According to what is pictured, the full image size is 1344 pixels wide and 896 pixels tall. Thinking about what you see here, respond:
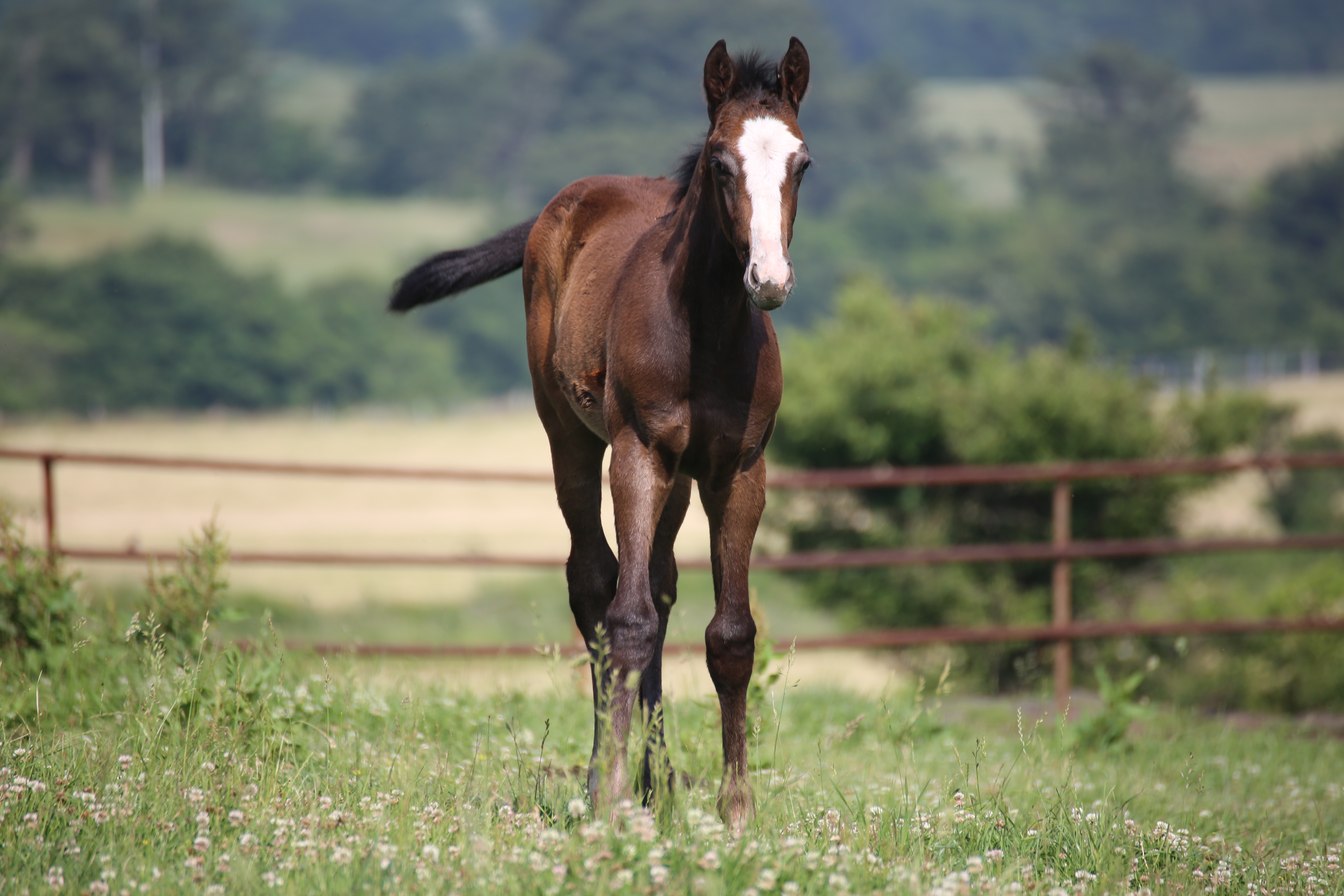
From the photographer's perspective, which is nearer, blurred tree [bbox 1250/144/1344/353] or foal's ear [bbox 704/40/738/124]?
foal's ear [bbox 704/40/738/124]

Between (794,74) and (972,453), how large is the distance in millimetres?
13913

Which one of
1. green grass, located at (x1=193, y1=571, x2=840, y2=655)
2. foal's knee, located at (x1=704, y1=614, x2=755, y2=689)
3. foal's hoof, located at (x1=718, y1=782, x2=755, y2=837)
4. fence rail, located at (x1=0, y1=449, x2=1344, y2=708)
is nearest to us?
foal's hoof, located at (x1=718, y1=782, x2=755, y2=837)

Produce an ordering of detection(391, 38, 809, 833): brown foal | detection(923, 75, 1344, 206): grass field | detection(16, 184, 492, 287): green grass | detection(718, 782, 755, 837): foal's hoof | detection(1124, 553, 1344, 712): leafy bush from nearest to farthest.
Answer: detection(391, 38, 809, 833): brown foal < detection(718, 782, 755, 837): foal's hoof < detection(1124, 553, 1344, 712): leafy bush < detection(16, 184, 492, 287): green grass < detection(923, 75, 1344, 206): grass field

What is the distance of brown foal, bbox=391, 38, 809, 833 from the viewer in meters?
3.27

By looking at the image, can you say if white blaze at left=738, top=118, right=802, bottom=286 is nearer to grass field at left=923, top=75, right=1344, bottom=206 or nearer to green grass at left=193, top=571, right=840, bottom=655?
green grass at left=193, top=571, right=840, bottom=655

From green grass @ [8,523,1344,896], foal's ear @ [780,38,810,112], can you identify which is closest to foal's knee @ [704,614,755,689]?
green grass @ [8,523,1344,896]

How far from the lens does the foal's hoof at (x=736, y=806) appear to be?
338cm

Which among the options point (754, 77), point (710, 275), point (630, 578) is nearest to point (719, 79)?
point (754, 77)

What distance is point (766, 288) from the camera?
303 cm

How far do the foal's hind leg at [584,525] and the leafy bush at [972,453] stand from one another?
11134 millimetres

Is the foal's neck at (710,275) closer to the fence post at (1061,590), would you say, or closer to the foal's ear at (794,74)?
the foal's ear at (794,74)

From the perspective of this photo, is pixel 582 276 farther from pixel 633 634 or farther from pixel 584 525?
pixel 633 634

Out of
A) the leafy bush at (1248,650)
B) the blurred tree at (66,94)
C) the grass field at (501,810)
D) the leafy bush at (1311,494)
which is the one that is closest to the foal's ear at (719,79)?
the grass field at (501,810)

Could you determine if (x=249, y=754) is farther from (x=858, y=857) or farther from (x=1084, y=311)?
(x=1084, y=311)
